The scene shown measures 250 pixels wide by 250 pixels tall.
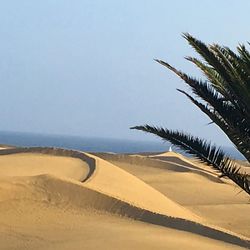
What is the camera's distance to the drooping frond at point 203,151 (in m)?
10.3

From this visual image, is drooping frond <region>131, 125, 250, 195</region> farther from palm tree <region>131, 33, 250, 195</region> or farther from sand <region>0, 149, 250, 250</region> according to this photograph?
sand <region>0, 149, 250, 250</region>

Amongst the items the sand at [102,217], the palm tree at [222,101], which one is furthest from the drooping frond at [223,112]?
the sand at [102,217]

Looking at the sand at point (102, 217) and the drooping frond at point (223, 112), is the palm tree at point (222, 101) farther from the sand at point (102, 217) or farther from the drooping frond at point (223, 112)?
the sand at point (102, 217)

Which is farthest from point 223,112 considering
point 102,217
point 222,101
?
point 102,217

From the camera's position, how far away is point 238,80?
961 cm

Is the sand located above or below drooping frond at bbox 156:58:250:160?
below

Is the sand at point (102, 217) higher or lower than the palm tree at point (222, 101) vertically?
lower

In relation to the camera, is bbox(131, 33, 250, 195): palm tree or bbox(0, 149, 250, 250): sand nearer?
bbox(131, 33, 250, 195): palm tree

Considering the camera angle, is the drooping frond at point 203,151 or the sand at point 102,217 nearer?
the drooping frond at point 203,151

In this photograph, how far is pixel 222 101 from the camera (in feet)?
33.1

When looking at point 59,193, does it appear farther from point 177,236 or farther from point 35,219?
point 177,236

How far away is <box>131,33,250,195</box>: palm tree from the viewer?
9.78m

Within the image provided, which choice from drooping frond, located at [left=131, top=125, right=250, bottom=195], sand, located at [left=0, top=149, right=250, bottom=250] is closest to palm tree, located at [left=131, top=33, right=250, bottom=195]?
drooping frond, located at [left=131, top=125, right=250, bottom=195]

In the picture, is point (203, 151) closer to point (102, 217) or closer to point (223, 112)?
point (223, 112)
